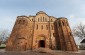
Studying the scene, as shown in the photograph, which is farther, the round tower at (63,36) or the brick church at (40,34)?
the brick church at (40,34)

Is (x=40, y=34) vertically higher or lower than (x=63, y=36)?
higher

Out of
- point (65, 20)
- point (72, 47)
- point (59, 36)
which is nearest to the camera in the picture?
point (72, 47)

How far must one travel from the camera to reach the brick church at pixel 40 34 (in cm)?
3588

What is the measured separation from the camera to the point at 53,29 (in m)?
39.8

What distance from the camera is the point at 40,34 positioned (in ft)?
128

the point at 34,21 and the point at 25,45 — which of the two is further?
the point at 34,21

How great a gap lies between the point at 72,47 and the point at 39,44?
10.7m

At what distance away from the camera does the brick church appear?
118 feet

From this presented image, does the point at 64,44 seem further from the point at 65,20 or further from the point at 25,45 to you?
the point at 25,45

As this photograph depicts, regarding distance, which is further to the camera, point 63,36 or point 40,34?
point 40,34

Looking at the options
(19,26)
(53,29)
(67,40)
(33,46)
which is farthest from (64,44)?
(19,26)

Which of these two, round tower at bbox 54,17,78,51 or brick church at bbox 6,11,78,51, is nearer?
round tower at bbox 54,17,78,51

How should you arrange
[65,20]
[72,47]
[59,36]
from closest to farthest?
[72,47] < [59,36] < [65,20]

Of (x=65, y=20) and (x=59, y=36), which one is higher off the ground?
(x=65, y=20)
